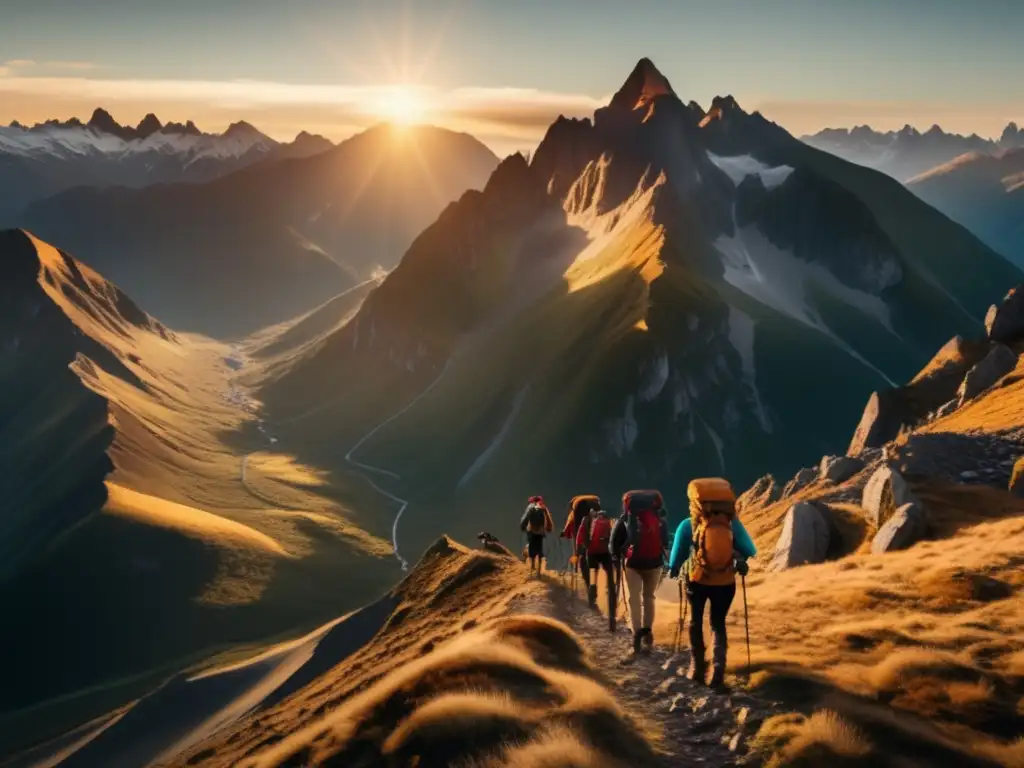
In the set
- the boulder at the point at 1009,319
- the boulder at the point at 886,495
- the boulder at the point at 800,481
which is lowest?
the boulder at the point at 886,495

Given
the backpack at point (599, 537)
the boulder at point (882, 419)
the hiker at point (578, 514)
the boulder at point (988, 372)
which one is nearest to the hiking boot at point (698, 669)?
the backpack at point (599, 537)

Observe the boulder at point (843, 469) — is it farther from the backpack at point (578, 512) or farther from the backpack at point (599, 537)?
the backpack at point (599, 537)

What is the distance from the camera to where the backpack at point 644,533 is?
68.7 feet

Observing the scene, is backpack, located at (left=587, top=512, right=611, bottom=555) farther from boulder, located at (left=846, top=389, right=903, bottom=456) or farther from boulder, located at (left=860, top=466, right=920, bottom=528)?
boulder, located at (left=846, top=389, right=903, bottom=456)

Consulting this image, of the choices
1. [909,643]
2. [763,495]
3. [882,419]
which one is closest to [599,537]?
[909,643]

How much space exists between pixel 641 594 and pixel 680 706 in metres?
4.87

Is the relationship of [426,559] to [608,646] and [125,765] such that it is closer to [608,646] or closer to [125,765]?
[125,765]

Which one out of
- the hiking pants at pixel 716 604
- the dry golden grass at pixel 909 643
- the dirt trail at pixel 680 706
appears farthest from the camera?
the hiking pants at pixel 716 604

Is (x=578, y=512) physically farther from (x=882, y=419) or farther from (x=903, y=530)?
(x=882, y=419)

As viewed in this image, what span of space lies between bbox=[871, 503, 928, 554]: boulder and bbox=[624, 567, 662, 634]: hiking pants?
13.8 metres

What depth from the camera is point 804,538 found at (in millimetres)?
35062

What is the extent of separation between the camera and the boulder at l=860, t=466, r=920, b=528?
32375 mm

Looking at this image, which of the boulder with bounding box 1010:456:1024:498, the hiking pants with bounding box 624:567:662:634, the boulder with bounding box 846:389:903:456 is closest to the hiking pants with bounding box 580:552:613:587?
the hiking pants with bounding box 624:567:662:634

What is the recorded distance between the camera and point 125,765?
Answer: 2157 inches
